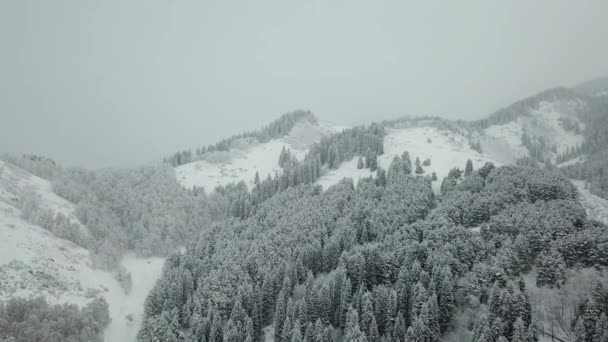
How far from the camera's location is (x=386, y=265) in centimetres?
7556

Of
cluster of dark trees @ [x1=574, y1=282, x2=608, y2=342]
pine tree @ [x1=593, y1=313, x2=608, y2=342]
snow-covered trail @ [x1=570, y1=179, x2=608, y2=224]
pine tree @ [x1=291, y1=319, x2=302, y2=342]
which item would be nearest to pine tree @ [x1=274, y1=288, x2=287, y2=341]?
pine tree @ [x1=291, y1=319, x2=302, y2=342]

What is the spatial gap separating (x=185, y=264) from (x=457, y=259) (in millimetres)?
68766

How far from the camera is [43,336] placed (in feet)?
203

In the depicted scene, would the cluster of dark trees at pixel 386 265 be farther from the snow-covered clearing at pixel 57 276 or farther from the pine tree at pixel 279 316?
the snow-covered clearing at pixel 57 276

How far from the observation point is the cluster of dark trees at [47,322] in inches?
2392

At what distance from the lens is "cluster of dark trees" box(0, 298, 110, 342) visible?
6075 centimetres

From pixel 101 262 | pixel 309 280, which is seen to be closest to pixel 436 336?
pixel 309 280

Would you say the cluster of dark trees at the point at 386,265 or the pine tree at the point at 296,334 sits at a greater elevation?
the cluster of dark trees at the point at 386,265

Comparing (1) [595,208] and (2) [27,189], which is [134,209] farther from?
(1) [595,208]

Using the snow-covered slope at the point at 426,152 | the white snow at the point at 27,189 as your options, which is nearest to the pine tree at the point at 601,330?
the snow-covered slope at the point at 426,152

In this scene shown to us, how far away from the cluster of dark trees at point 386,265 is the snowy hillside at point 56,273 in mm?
9894

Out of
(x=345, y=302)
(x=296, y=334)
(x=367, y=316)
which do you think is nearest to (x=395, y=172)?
(x=345, y=302)

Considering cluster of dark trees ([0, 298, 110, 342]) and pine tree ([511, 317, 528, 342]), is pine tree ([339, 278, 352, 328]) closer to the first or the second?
pine tree ([511, 317, 528, 342])

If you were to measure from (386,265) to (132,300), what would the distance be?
6836cm
